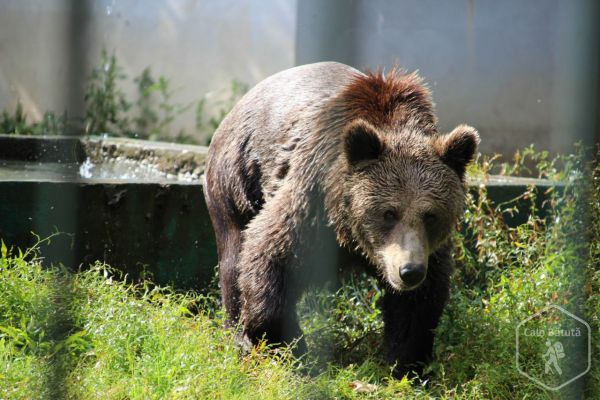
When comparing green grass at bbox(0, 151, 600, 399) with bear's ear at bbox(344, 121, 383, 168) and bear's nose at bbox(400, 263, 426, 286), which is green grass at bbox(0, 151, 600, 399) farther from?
bear's ear at bbox(344, 121, 383, 168)

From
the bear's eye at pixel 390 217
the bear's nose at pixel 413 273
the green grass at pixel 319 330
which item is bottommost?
the green grass at pixel 319 330

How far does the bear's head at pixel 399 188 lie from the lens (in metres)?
4.23

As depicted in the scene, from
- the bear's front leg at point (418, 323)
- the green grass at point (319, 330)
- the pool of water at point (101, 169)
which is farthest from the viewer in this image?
the pool of water at point (101, 169)

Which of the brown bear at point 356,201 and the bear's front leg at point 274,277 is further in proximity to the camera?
the bear's front leg at point 274,277

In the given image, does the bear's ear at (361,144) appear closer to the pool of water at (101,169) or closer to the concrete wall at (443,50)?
the concrete wall at (443,50)

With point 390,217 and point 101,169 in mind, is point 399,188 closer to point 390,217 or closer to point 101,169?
point 390,217

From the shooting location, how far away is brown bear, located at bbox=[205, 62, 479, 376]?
14.1ft

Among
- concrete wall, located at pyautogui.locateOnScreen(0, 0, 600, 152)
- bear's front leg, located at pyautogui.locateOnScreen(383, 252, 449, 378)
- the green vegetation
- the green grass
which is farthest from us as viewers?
the green vegetation

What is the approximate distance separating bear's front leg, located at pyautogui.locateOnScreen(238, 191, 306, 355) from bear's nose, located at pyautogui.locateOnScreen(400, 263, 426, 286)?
0.71 m

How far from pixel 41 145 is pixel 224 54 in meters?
4.35

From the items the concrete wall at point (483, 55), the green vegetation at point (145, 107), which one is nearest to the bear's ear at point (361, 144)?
the concrete wall at point (483, 55)

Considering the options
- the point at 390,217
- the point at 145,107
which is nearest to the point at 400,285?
the point at 390,217

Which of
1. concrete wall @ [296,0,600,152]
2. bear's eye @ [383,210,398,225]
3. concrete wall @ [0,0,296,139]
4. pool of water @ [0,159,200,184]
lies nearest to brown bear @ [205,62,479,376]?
bear's eye @ [383,210,398,225]

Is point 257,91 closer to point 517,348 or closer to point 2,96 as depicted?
point 517,348
